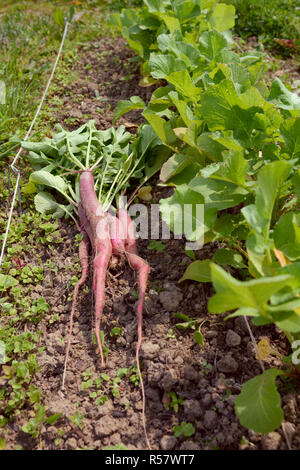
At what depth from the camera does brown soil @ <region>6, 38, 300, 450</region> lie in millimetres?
1756

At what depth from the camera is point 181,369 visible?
1.92m

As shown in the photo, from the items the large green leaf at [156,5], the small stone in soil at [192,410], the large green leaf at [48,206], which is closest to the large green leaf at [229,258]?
the small stone in soil at [192,410]

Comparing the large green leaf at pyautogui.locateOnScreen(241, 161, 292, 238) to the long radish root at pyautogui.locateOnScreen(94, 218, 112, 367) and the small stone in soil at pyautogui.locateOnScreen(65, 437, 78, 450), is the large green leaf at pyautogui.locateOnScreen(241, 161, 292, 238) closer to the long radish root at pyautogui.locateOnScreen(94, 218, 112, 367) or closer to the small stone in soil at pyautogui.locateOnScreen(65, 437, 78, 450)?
the long radish root at pyautogui.locateOnScreen(94, 218, 112, 367)

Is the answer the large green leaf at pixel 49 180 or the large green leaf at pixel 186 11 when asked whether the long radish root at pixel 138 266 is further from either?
the large green leaf at pixel 186 11

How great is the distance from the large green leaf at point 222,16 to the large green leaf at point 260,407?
242cm

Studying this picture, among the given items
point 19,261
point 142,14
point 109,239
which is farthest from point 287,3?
point 19,261

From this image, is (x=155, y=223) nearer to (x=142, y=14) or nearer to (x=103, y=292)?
(x=103, y=292)

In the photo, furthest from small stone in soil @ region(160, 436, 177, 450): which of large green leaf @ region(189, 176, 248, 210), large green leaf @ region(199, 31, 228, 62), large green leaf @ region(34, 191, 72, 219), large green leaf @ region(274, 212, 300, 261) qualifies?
large green leaf @ region(199, 31, 228, 62)

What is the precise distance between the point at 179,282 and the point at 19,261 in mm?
912

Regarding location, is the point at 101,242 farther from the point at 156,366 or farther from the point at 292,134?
the point at 292,134

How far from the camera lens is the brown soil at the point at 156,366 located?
1.76 m

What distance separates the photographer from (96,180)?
109 inches
